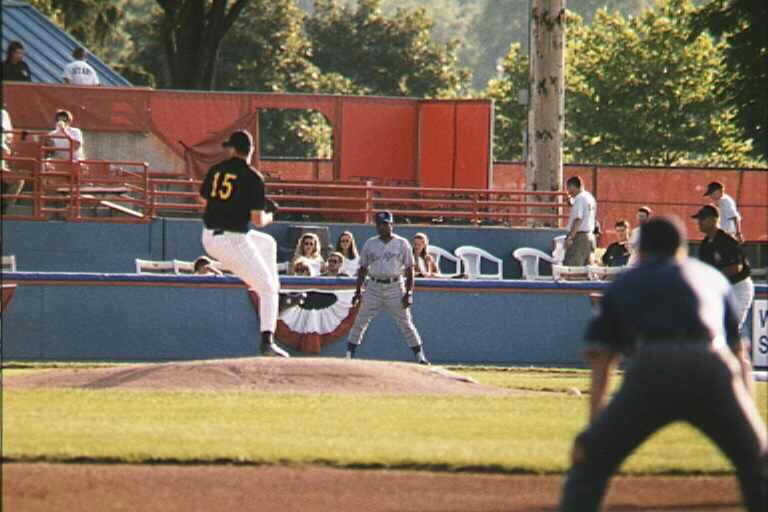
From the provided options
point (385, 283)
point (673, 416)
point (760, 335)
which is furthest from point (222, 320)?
point (673, 416)

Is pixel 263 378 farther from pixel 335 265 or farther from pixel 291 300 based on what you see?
pixel 335 265

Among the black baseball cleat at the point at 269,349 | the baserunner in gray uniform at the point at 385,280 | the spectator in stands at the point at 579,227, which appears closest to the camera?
the black baseball cleat at the point at 269,349

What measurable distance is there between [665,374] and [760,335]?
15200 mm

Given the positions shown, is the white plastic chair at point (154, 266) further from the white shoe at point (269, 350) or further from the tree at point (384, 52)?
the tree at point (384, 52)

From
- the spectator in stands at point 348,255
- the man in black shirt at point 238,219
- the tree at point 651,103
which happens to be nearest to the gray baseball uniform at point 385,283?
the spectator in stands at point 348,255

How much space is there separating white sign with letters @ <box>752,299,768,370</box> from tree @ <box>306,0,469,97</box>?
177 feet

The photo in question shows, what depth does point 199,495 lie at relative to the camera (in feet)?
37.1

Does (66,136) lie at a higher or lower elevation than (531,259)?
higher

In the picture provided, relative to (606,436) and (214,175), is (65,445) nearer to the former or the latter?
(214,175)

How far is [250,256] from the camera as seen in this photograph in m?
16.9

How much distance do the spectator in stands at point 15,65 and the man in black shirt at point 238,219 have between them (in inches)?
555

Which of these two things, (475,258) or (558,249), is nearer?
(558,249)

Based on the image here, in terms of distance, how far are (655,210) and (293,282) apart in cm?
2068

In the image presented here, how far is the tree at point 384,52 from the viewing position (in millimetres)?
77375
